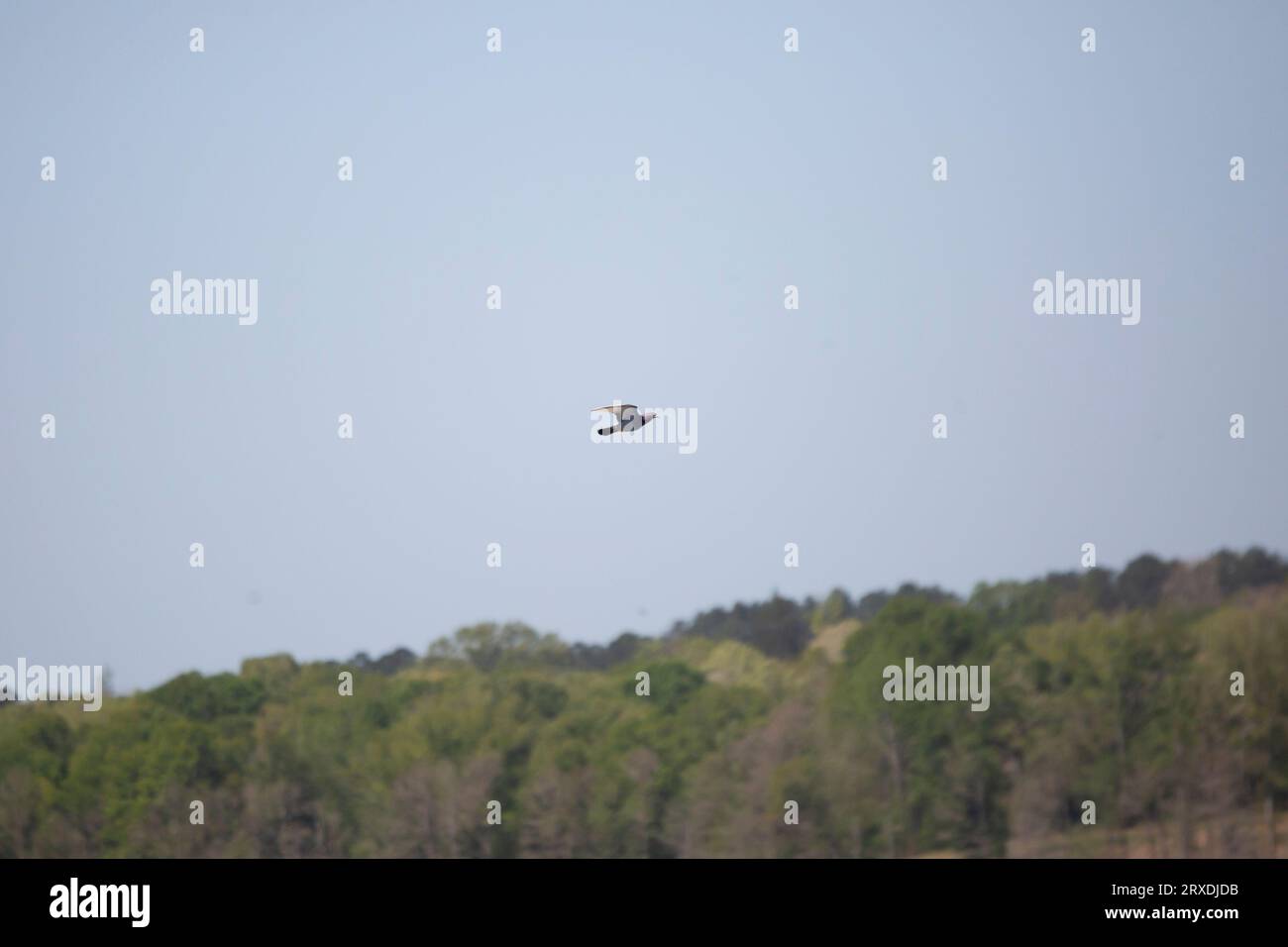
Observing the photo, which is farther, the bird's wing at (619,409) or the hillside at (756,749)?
the hillside at (756,749)

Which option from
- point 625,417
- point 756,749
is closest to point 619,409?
point 625,417

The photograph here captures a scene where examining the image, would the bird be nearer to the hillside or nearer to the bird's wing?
the bird's wing

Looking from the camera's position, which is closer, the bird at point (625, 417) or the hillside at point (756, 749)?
the bird at point (625, 417)

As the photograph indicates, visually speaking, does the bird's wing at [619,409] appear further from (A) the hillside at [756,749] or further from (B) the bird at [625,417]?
(A) the hillside at [756,749]

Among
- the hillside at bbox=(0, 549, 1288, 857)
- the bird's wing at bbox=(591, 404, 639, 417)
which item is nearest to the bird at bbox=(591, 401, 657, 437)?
the bird's wing at bbox=(591, 404, 639, 417)

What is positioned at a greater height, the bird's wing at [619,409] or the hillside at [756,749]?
the bird's wing at [619,409]

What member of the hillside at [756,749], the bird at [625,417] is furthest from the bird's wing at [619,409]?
the hillside at [756,749]

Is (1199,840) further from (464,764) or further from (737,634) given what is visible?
(737,634)

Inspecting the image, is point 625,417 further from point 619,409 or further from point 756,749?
point 756,749
